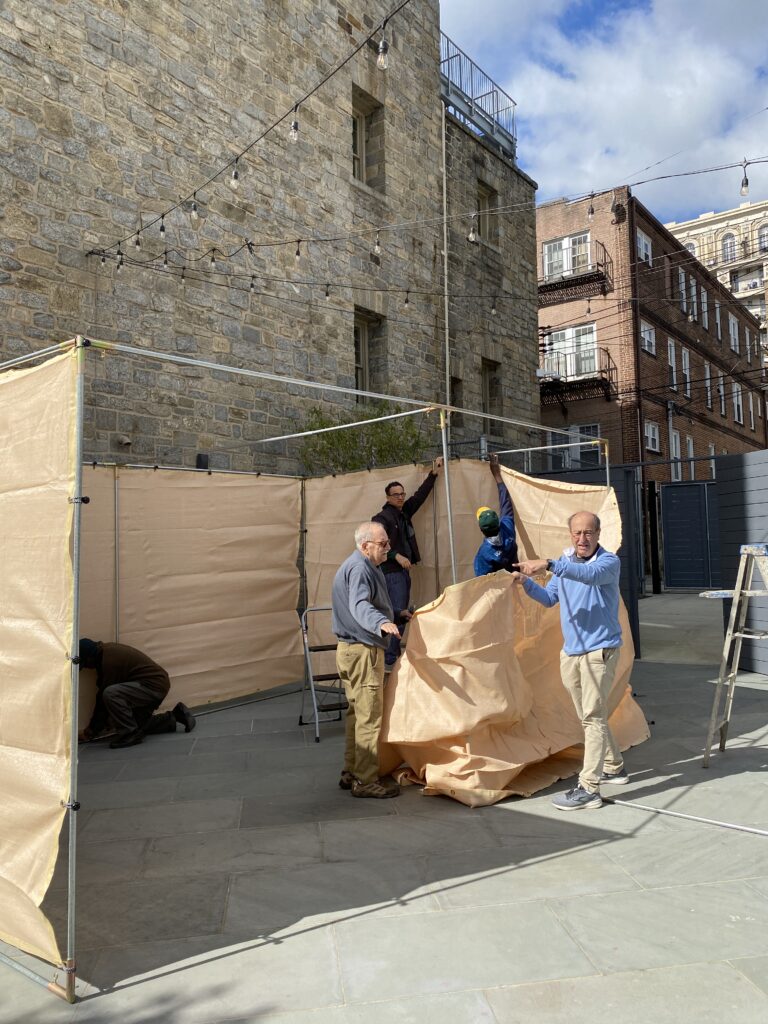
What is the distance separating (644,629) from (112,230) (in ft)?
32.5

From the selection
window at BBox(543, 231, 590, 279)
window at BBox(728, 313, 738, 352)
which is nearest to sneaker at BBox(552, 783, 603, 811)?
window at BBox(543, 231, 590, 279)

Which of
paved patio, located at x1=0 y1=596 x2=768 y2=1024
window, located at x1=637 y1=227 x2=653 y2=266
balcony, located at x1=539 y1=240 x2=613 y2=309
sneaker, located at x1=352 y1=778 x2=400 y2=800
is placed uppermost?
window, located at x1=637 y1=227 x2=653 y2=266

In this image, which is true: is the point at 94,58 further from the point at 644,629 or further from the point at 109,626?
the point at 644,629

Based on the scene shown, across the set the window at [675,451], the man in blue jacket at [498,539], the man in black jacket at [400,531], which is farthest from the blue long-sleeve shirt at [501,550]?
the window at [675,451]

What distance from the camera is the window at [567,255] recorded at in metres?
27.1

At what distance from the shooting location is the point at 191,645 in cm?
806

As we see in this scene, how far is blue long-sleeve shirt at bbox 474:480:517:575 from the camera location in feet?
23.4

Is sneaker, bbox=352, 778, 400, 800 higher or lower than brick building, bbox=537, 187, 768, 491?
lower

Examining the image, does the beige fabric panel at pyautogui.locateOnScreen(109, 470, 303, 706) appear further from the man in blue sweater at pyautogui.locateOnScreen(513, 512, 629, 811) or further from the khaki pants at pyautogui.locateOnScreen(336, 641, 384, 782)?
the man in blue sweater at pyautogui.locateOnScreen(513, 512, 629, 811)

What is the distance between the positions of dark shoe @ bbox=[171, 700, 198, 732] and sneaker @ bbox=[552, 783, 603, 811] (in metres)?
3.70

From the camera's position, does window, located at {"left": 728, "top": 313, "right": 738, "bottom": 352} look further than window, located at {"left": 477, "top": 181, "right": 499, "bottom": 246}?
Yes

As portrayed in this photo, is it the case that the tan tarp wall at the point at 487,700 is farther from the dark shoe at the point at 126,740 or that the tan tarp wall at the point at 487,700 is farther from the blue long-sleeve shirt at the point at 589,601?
the dark shoe at the point at 126,740

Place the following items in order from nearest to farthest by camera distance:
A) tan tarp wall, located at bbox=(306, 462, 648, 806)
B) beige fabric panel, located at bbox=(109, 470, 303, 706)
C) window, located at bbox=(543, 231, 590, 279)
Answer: tan tarp wall, located at bbox=(306, 462, 648, 806) < beige fabric panel, located at bbox=(109, 470, 303, 706) < window, located at bbox=(543, 231, 590, 279)

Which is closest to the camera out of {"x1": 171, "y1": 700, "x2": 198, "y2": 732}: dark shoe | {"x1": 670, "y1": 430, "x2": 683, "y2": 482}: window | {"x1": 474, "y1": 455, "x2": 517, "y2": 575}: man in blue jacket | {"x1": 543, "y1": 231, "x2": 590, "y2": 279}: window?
{"x1": 474, "y1": 455, "x2": 517, "y2": 575}: man in blue jacket
